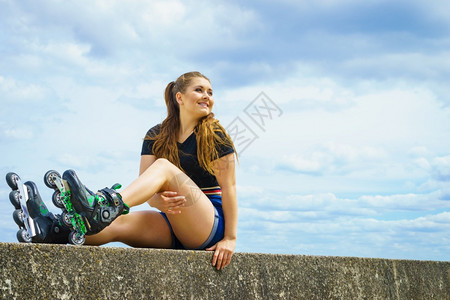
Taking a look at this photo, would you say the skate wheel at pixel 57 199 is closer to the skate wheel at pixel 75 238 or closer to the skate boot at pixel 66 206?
the skate boot at pixel 66 206

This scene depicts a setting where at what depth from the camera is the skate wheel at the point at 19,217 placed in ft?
8.74

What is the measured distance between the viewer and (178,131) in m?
3.50

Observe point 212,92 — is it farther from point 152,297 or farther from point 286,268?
point 152,297

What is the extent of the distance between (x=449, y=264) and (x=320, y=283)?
7.69ft

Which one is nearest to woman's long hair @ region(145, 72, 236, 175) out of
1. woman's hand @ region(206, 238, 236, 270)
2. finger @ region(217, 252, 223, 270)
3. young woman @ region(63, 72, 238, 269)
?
young woman @ region(63, 72, 238, 269)

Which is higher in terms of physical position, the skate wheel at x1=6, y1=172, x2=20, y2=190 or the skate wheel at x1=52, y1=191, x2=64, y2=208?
the skate wheel at x1=6, y1=172, x2=20, y2=190

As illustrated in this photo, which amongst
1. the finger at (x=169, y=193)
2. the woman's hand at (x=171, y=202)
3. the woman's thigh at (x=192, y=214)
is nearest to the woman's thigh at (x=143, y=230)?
the woman's thigh at (x=192, y=214)

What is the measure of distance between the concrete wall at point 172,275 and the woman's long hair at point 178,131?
672 mm

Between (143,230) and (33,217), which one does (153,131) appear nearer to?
(143,230)

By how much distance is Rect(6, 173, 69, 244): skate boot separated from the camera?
267cm

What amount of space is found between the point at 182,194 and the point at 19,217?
0.90 metres

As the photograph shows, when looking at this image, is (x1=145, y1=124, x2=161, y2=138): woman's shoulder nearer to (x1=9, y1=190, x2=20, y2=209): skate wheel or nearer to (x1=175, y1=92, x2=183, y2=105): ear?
(x1=175, y1=92, x2=183, y2=105): ear

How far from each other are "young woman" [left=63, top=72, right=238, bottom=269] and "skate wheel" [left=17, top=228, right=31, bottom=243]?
12.6 inches

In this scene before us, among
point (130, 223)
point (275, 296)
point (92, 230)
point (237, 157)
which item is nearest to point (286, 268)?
point (275, 296)
